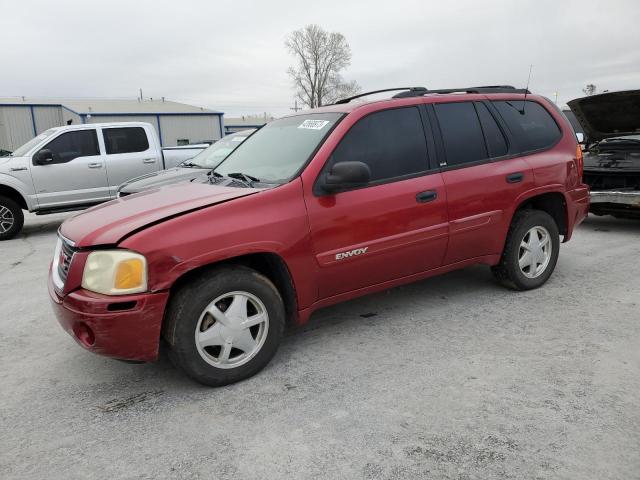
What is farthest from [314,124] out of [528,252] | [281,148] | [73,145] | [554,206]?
[73,145]

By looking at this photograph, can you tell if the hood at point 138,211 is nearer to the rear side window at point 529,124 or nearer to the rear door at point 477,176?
the rear door at point 477,176

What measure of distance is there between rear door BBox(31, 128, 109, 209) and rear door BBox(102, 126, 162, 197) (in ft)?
0.51

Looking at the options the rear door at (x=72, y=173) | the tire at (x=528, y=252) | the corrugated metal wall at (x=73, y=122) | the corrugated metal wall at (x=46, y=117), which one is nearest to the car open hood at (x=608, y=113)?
the tire at (x=528, y=252)

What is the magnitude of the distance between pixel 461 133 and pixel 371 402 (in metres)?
2.31

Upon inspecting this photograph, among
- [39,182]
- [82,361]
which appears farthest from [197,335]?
[39,182]

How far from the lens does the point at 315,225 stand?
3225 millimetres

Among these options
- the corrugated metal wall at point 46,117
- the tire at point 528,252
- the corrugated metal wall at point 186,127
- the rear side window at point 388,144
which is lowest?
the tire at point 528,252

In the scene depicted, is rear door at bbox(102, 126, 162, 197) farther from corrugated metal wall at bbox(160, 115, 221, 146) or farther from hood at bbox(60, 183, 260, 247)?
corrugated metal wall at bbox(160, 115, 221, 146)

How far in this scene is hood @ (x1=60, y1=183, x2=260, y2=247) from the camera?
2.84 metres

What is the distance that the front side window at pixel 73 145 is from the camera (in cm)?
885

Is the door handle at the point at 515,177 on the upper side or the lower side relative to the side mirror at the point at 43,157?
lower

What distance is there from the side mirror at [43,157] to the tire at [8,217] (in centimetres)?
81

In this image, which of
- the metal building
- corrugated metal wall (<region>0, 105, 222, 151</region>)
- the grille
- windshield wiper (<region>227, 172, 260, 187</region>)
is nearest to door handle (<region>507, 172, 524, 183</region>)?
windshield wiper (<region>227, 172, 260, 187</region>)

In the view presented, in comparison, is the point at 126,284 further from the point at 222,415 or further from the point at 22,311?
the point at 22,311
